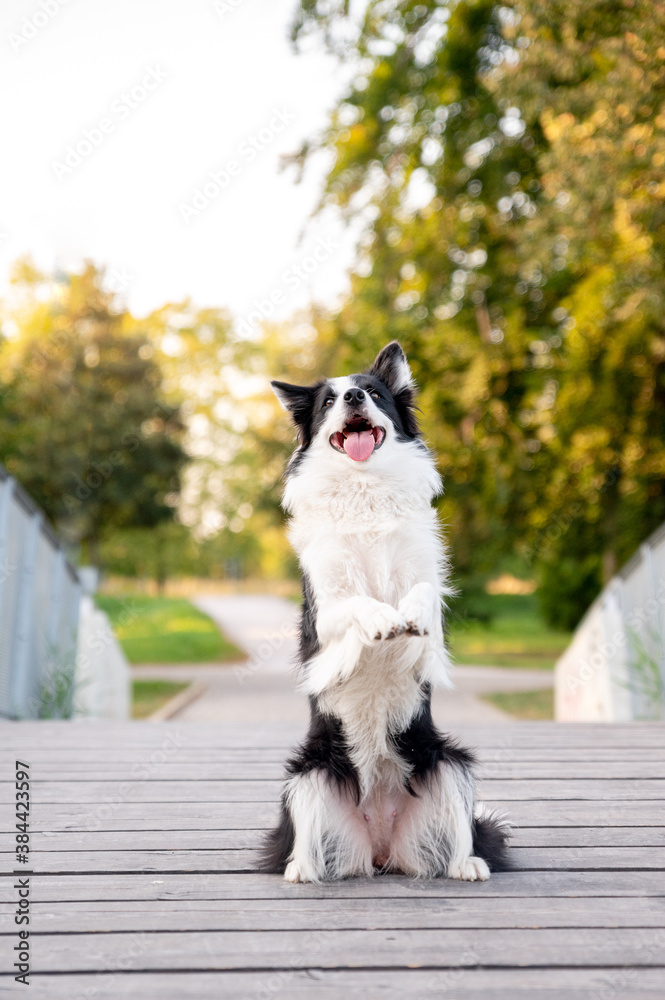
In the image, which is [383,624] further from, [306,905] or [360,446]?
[306,905]

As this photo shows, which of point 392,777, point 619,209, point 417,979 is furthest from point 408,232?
point 417,979

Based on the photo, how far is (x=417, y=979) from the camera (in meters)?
1.86

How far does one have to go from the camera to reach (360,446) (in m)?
2.70

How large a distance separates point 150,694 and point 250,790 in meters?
10.9

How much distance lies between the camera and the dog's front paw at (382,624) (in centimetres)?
231

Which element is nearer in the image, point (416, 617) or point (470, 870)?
point (416, 617)

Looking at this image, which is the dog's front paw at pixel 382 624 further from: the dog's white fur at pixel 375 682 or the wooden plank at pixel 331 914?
the wooden plank at pixel 331 914

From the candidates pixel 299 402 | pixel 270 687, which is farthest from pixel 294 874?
pixel 270 687

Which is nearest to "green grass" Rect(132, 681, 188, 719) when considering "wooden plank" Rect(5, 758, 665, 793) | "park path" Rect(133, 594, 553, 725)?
"park path" Rect(133, 594, 553, 725)

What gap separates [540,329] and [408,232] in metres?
2.24

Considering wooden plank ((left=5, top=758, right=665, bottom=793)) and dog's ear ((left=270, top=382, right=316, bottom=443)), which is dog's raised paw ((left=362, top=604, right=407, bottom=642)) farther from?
wooden plank ((left=5, top=758, right=665, bottom=793))

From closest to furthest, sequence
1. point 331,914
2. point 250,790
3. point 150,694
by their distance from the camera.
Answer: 1. point 331,914
2. point 250,790
3. point 150,694

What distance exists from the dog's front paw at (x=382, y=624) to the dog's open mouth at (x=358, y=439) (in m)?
0.59

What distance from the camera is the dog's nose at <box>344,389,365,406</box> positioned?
276cm
